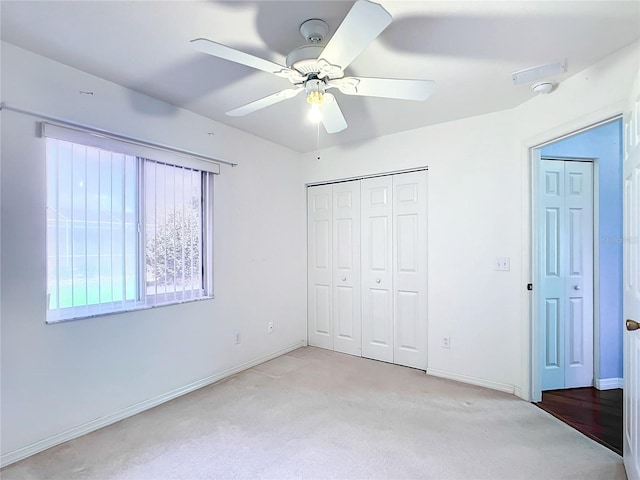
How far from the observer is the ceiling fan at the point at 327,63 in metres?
1.37

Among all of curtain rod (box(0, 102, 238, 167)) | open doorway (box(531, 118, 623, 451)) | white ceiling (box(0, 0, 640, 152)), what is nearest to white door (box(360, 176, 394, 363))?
white ceiling (box(0, 0, 640, 152))

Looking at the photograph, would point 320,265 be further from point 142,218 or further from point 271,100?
point 271,100

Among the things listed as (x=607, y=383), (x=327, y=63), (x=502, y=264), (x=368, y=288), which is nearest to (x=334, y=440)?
(x=368, y=288)

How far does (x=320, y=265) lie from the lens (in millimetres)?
4094

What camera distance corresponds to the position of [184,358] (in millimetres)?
2803

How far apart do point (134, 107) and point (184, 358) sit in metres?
2.02

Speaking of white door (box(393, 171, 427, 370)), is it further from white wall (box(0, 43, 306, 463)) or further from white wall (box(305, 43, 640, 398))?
white wall (box(0, 43, 306, 463))

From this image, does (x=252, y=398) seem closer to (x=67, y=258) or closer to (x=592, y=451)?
(x=67, y=258)

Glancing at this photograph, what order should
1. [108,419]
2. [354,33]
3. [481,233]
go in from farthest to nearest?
[481,233] → [108,419] → [354,33]

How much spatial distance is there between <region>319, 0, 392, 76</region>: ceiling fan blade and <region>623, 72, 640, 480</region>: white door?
4.27 feet

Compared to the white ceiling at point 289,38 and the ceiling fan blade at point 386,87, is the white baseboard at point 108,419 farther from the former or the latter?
the ceiling fan blade at point 386,87

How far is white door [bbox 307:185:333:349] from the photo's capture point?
4016 millimetres

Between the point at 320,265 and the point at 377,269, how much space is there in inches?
30.4

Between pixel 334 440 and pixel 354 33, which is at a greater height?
pixel 354 33
